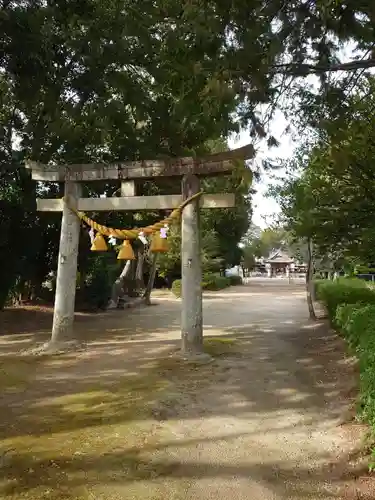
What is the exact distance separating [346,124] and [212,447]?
3717 mm

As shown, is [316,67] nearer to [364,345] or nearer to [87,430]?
[364,345]

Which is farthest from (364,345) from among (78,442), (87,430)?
(78,442)

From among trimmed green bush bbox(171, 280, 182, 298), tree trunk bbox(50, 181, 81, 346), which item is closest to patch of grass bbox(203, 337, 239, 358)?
tree trunk bbox(50, 181, 81, 346)

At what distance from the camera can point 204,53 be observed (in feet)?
17.3

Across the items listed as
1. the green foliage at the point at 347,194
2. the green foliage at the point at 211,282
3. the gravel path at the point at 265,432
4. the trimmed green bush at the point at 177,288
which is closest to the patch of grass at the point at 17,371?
the gravel path at the point at 265,432

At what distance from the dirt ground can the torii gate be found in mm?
665

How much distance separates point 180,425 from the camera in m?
4.69

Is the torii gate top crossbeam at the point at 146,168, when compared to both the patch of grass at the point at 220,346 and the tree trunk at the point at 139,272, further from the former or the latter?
the tree trunk at the point at 139,272

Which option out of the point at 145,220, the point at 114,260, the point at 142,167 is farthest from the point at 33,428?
the point at 114,260

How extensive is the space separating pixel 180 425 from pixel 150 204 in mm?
4519

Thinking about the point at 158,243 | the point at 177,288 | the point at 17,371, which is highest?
the point at 158,243

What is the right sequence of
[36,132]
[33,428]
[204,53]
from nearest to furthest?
[33,428] → [204,53] → [36,132]

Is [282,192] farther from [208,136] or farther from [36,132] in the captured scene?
[36,132]

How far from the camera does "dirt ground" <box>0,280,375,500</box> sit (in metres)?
3.44
